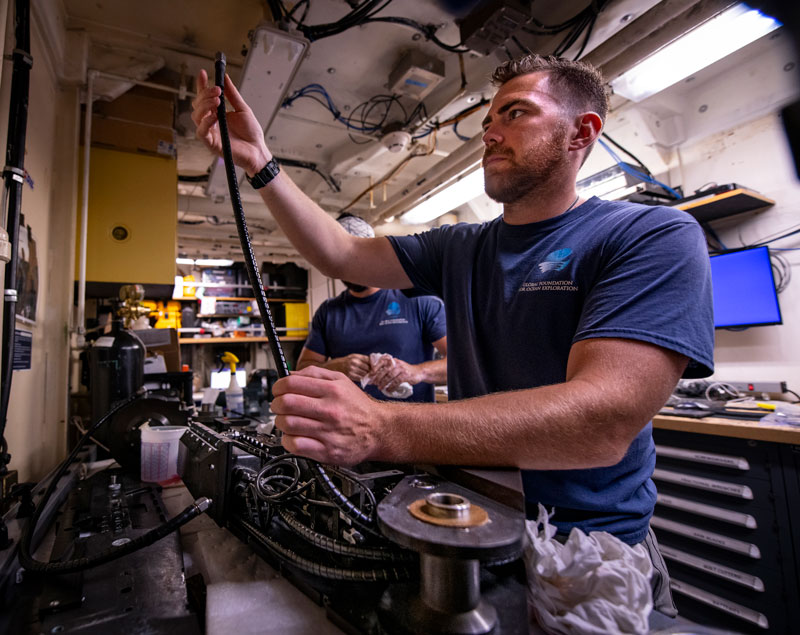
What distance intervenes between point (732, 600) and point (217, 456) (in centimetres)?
199

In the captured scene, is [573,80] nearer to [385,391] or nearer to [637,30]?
[637,30]

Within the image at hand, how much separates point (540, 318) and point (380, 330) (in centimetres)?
127

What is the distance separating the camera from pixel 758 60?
92.0 inches

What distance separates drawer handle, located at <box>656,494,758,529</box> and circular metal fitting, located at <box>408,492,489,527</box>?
146 centimetres

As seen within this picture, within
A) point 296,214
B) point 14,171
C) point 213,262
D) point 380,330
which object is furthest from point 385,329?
point 213,262

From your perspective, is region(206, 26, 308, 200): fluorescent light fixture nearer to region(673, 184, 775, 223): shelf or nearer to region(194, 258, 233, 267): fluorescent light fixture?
region(673, 184, 775, 223): shelf

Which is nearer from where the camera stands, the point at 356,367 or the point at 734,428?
the point at 734,428

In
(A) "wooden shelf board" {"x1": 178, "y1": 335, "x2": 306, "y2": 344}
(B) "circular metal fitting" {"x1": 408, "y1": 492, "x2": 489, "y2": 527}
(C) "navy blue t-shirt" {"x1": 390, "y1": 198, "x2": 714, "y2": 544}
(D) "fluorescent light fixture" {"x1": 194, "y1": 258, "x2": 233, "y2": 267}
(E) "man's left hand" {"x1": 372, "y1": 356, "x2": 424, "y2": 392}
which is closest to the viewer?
(B) "circular metal fitting" {"x1": 408, "y1": 492, "x2": 489, "y2": 527}

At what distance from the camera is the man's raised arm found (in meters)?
0.93

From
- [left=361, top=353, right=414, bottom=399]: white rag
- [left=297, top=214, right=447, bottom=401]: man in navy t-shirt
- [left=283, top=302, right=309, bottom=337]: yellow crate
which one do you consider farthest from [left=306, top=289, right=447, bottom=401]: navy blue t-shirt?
[left=283, top=302, right=309, bottom=337]: yellow crate

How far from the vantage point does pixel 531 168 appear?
942 mm

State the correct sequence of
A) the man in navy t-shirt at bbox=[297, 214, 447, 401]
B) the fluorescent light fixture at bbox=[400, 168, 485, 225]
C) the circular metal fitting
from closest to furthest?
the circular metal fitting, the man in navy t-shirt at bbox=[297, 214, 447, 401], the fluorescent light fixture at bbox=[400, 168, 485, 225]

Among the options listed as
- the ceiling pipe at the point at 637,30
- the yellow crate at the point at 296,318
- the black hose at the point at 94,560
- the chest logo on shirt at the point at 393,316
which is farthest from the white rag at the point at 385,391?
the yellow crate at the point at 296,318

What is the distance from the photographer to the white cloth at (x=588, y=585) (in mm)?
367
